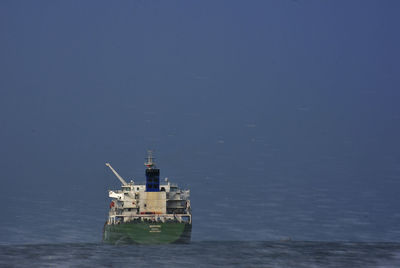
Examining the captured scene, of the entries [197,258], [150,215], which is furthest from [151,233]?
[197,258]

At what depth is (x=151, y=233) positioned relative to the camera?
118 metres

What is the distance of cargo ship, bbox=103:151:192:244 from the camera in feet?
389

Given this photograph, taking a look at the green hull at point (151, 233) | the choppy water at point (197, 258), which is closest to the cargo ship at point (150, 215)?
the green hull at point (151, 233)

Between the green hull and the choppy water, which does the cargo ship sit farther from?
the choppy water

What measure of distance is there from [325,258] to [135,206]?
4451cm

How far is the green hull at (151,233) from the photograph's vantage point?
118 meters

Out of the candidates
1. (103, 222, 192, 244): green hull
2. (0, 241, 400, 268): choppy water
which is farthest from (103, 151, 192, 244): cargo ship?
(0, 241, 400, 268): choppy water

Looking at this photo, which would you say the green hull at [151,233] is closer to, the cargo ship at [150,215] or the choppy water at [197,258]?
the cargo ship at [150,215]

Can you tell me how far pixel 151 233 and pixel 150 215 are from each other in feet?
11.4

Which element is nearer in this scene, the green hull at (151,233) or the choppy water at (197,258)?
Answer: the choppy water at (197,258)

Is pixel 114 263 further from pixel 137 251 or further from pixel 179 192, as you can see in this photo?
pixel 179 192

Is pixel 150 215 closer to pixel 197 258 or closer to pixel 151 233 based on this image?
pixel 151 233

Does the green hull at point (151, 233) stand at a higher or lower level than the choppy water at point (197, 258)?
higher

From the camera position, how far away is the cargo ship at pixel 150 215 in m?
119
